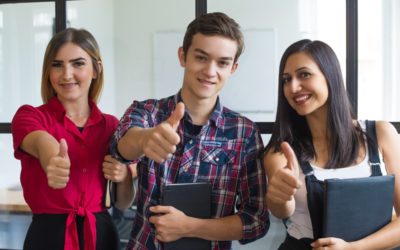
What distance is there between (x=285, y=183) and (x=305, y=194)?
24cm

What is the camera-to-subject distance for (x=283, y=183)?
1233 mm

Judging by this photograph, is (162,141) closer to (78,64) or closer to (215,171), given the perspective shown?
(215,171)

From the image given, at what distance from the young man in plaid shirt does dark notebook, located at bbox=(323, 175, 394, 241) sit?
240mm

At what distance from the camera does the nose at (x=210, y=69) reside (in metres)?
1.41

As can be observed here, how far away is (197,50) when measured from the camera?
1447mm

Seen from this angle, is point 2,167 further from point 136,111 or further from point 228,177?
point 228,177

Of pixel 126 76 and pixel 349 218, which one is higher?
pixel 126 76

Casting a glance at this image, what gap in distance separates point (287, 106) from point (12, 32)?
5.21 ft

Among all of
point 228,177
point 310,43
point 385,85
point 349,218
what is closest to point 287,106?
point 310,43

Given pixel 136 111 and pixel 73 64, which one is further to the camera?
pixel 73 64

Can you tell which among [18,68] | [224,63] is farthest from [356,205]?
[18,68]

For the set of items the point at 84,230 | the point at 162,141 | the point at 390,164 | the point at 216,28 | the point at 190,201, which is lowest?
the point at 84,230

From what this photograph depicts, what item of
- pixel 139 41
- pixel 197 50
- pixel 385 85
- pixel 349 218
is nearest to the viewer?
pixel 349 218

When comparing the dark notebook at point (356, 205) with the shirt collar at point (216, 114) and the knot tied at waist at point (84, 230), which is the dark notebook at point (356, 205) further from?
the knot tied at waist at point (84, 230)
